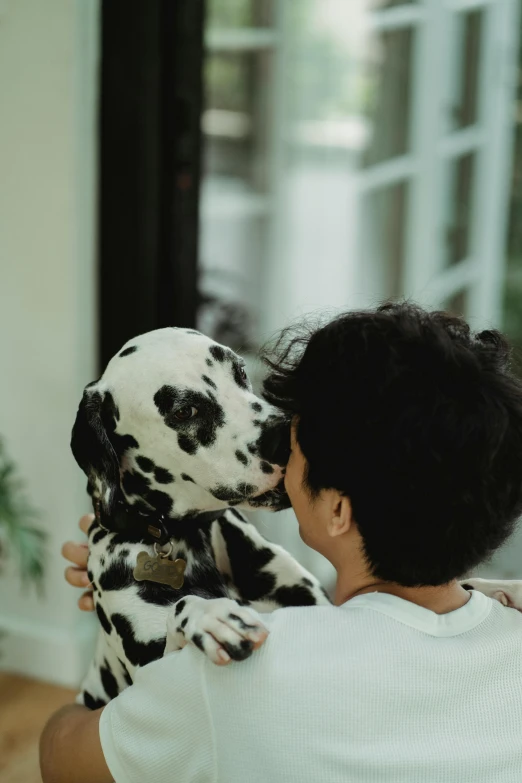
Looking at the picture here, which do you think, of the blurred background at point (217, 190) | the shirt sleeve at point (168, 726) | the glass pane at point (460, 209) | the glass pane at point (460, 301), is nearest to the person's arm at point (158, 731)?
the shirt sleeve at point (168, 726)

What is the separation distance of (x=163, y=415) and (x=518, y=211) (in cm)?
334

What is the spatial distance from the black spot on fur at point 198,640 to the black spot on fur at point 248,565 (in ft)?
1.73

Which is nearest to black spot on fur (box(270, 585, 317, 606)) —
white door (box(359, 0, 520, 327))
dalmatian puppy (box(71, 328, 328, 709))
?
dalmatian puppy (box(71, 328, 328, 709))

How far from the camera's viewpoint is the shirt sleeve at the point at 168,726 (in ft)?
3.19

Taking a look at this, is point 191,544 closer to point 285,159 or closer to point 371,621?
point 371,621

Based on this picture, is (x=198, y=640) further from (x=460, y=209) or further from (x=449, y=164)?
(x=460, y=209)

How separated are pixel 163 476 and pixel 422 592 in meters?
0.53

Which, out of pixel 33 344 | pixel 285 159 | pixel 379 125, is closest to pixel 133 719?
pixel 33 344

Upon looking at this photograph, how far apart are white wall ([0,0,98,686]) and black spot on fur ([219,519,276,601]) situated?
1.54 metres

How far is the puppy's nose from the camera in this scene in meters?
1.32

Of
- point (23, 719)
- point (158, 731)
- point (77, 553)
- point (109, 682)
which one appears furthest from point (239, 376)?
point (23, 719)

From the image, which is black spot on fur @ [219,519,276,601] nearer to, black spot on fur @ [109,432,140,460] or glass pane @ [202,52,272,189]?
black spot on fur @ [109,432,140,460]

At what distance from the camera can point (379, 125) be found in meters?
4.03

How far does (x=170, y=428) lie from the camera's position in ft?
4.83
